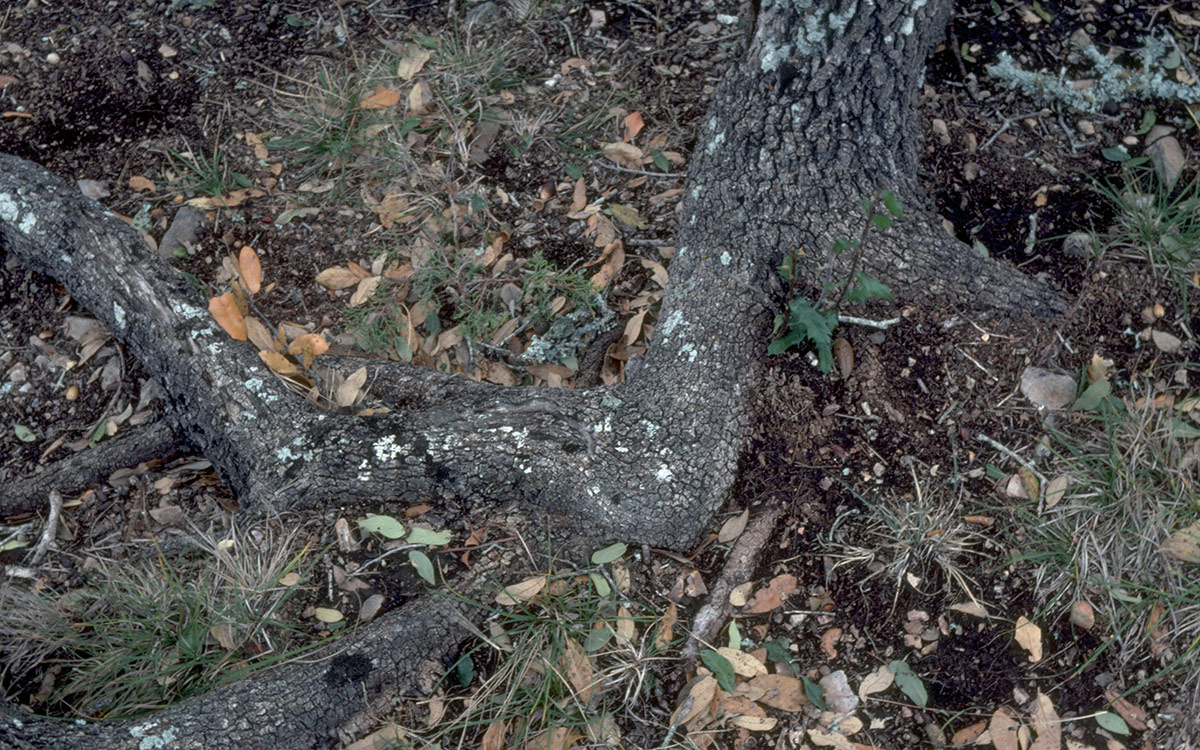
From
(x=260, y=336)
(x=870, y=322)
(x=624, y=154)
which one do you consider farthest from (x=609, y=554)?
(x=624, y=154)

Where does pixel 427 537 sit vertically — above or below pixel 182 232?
below

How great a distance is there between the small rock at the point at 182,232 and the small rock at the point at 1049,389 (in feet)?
8.76

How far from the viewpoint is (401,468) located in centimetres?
225

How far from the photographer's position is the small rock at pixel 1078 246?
2631 millimetres

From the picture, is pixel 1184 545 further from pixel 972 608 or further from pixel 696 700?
pixel 696 700

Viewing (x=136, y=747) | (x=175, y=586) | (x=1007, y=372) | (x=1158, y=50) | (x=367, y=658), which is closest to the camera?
(x=136, y=747)

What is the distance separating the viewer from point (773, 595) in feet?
7.23

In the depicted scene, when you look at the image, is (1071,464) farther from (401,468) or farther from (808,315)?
(401,468)

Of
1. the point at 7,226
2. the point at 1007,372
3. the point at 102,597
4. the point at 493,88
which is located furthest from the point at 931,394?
the point at 7,226

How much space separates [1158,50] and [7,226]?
12.7 feet

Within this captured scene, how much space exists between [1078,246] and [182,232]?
289 cm

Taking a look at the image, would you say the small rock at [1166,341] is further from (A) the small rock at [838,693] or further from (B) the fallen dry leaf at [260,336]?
(B) the fallen dry leaf at [260,336]

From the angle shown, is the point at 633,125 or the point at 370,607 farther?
the point at 633,125

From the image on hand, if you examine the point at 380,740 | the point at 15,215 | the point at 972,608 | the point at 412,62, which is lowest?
the point at 380,740
